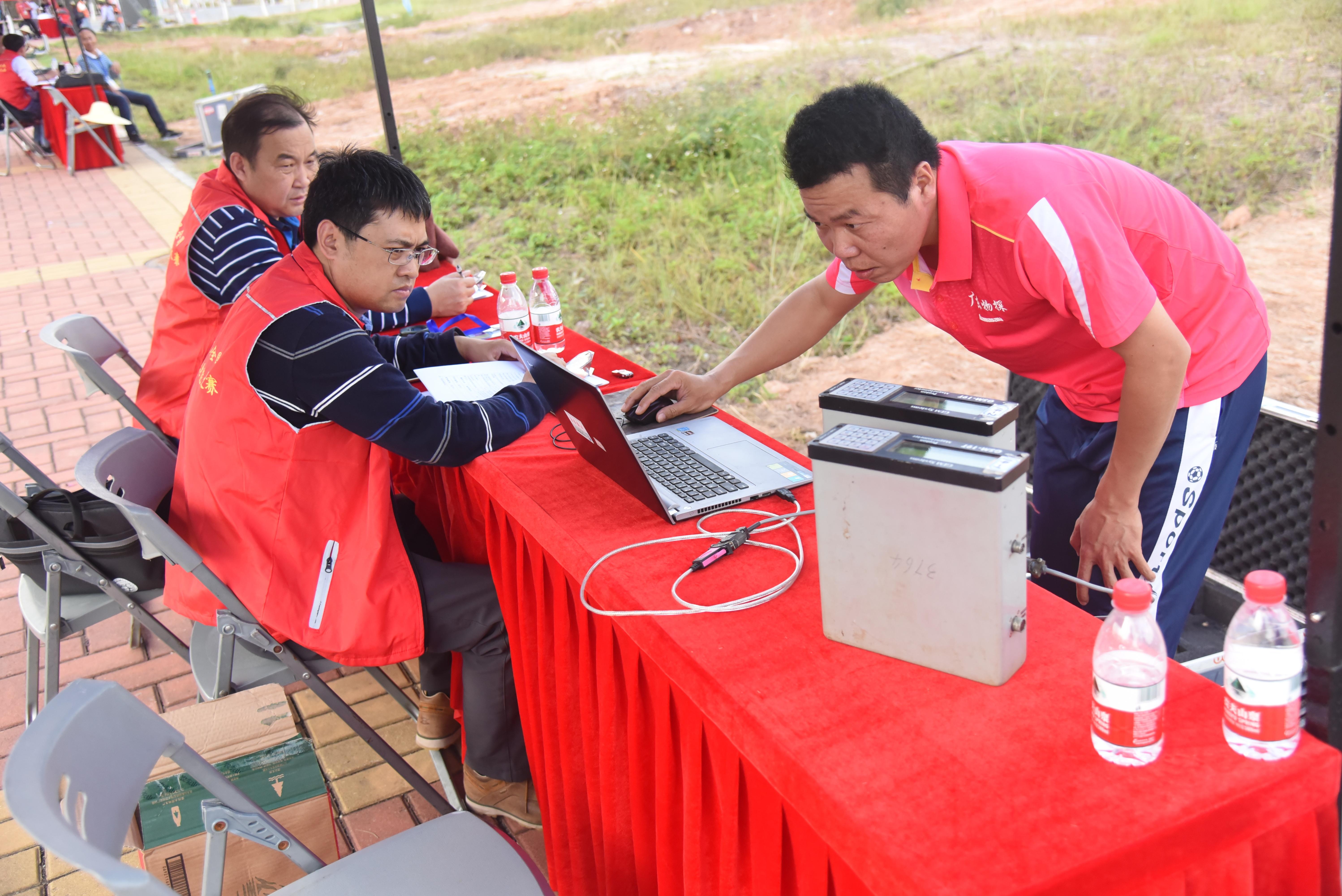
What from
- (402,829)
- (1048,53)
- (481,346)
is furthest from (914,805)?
(1048,53)

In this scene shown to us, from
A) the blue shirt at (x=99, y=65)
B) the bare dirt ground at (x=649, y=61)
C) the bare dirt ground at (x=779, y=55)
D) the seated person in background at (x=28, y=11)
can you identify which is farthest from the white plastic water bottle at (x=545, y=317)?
the seated person in background at (x=28, y=11)

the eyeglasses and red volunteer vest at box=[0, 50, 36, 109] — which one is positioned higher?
red volunteer vest at box=[0, 50, 36, 109]

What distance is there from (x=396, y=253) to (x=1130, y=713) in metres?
1.47

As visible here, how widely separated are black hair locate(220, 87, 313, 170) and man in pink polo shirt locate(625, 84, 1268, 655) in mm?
1644

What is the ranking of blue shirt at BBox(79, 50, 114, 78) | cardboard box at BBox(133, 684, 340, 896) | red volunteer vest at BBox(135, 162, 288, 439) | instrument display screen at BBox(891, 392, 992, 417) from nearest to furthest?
instrument display screen at BBox(891, 392, 992, 417), cardboard box at BBox(133, 684, 340, 896), red volunteer vest at BBox(135, 162, 288, 439), blue shirt at BBox(79, 50, 114, 78)

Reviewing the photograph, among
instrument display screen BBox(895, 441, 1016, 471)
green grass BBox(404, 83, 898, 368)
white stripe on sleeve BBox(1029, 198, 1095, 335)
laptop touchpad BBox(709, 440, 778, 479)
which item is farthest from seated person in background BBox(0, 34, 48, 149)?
instrument display screen BBox(895, 441, 1016, 471)

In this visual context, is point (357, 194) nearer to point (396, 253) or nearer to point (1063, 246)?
point (396, 253)

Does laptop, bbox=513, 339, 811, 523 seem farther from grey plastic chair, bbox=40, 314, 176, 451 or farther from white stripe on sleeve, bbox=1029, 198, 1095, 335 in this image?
grey plastic chair, bbox=40, 314, 176, 451

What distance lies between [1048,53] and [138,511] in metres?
9.20

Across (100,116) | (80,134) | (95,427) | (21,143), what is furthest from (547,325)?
(21,143)

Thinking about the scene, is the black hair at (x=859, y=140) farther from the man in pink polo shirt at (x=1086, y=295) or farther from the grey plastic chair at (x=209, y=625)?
the grey plastic chair at (x=209, y=625)

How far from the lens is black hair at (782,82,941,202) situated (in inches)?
49.5

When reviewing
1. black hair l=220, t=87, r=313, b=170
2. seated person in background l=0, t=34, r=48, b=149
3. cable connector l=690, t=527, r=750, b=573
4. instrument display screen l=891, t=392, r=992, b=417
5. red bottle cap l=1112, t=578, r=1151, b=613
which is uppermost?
seated person in background l=0, t=34, r=48, b=149

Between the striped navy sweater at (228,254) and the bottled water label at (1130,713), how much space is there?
1.93m
